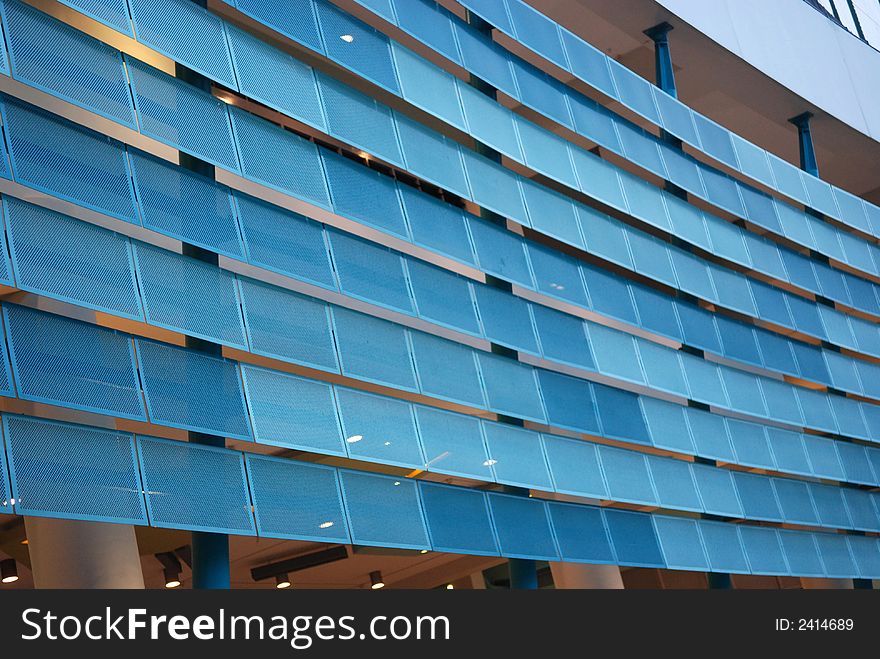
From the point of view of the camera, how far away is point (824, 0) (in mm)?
30406

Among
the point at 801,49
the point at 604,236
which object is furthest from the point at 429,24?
the point at 801,49

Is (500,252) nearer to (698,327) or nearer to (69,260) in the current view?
(698,327)

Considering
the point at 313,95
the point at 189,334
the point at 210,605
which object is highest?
the point at 313,95

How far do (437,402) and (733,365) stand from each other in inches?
320

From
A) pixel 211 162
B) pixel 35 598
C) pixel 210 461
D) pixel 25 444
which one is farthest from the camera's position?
pixel 211 162

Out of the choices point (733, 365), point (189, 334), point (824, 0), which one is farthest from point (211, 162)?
point (824, 0)

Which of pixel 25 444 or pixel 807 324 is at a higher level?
pixel 807 324

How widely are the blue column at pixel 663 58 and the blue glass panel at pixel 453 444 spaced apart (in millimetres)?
10294

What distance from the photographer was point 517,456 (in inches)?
665

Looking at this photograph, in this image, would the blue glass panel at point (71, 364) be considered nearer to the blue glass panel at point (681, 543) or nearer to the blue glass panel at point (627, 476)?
the blue glass panel at point (627, 476)

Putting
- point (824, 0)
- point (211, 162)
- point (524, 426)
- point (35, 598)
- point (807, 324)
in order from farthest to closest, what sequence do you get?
point (824, 0)
point (807, 324)
point (524, 426)
point (211, 162)
point (35, 598)

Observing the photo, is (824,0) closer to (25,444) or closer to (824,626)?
(824,626)

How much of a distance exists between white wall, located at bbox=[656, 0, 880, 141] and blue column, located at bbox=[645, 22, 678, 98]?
518 mm

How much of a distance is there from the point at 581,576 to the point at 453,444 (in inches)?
208
